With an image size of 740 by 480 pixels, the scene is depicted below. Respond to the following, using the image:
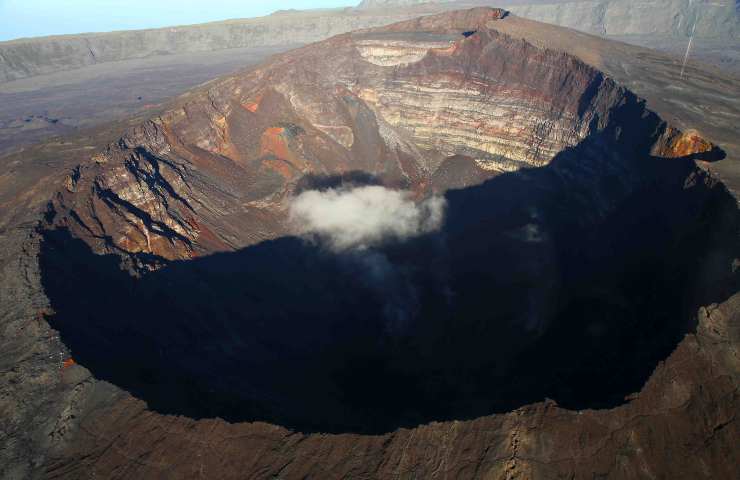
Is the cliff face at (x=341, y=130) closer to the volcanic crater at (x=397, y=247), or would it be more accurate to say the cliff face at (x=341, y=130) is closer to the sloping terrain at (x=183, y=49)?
the volcanic crater at (x=397, y=247)

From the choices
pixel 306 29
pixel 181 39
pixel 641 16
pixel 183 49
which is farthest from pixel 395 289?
pixel 181 39

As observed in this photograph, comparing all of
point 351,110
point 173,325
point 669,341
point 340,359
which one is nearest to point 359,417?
point 340,359

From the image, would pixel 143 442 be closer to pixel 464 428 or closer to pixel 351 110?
pixel 464 428

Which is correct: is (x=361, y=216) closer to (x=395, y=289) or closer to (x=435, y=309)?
(x=395, y=289)

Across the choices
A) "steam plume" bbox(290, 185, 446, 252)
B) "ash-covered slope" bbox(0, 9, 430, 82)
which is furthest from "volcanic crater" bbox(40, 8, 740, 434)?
"ash-covered slope" bbox(0, 9, 430, 82)

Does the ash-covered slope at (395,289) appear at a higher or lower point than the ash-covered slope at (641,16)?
higher

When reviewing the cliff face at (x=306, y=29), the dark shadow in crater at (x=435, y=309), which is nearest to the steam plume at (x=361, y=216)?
the dark shadow in crater at (x=435, y=309)
